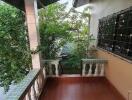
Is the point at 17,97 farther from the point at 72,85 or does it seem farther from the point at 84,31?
the point at 84,31

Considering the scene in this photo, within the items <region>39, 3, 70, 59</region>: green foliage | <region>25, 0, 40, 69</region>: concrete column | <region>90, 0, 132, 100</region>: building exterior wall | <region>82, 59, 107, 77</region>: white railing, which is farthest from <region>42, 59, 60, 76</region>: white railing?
<region>90, 0, 132, 100</region>: building exterior wall

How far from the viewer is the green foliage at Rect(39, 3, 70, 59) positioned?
4.44m

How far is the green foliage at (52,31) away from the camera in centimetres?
444

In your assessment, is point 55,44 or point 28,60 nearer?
point 28,60

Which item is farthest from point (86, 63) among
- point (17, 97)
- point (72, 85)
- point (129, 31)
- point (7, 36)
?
point (17, 97)

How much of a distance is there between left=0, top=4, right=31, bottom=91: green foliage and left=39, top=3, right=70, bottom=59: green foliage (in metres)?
0.55

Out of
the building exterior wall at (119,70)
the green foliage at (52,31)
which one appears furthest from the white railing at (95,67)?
the green foliage at (52,31)

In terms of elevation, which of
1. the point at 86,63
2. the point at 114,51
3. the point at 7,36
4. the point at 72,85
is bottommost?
the point at 72,85

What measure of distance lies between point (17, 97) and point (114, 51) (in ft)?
7.41

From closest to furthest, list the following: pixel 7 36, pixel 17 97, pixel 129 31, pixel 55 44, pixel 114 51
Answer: pixel 17 97 → pixel 129 31 → pixel 114 51 → pixel 7 36 → pixel 55 44

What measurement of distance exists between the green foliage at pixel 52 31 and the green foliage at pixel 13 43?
1.79 feet

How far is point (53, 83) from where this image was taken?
3.94m

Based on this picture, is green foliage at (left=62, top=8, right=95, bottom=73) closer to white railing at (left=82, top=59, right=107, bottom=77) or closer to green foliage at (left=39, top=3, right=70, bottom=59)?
green foliage at (left=39, top=3, right=70, bottom=59)

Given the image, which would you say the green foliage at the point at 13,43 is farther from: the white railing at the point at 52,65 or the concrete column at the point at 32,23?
the concrete column at the point at 32,23
